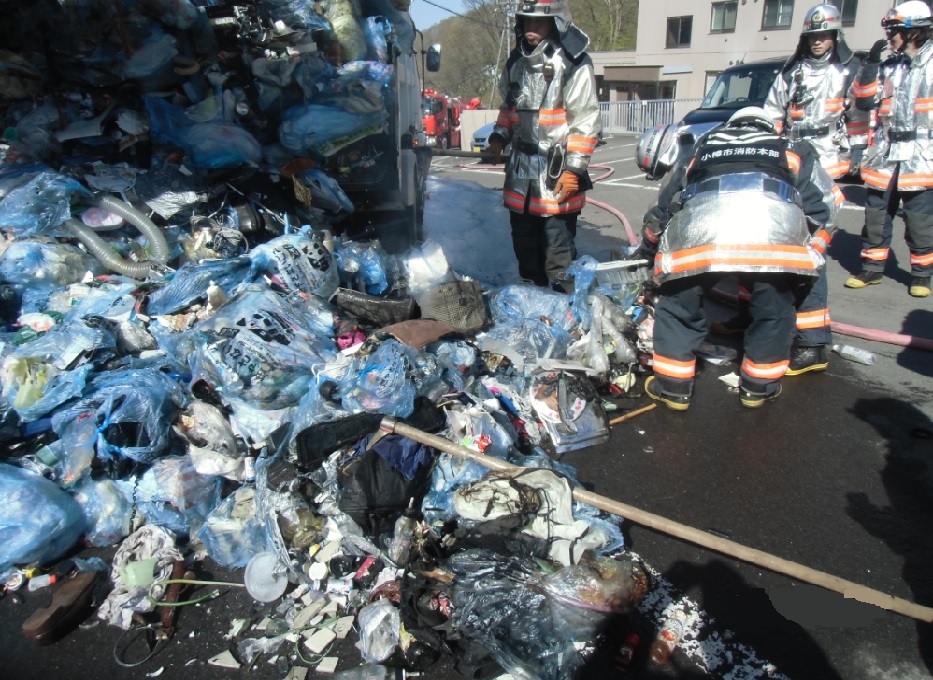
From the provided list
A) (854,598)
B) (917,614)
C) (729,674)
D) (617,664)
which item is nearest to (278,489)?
(617,664)

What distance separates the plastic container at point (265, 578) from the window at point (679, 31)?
30626mm

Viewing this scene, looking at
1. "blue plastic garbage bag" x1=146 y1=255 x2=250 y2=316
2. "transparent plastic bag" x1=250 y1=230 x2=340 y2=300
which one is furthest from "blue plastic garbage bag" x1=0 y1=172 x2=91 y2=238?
"transparent plastic bag" x1=250 y1=230 x2=340 y2=300

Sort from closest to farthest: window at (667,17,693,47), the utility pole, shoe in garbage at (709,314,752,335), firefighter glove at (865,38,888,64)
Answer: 1. shoe in garbage at (709,314,752,335)
2. firefighter glove at (865,38,888,64)
3. the utility pole
4. window at (667,17,693,47)

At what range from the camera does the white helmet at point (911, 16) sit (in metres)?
4.34

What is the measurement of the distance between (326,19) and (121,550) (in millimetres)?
3813

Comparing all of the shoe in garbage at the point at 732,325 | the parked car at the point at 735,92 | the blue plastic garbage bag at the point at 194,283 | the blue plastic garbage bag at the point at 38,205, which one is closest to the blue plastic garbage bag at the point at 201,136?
the blue plastic garbage bag at the point at 38,205

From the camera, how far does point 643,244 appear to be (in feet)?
13.4

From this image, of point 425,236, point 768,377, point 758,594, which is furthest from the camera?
point 425,236

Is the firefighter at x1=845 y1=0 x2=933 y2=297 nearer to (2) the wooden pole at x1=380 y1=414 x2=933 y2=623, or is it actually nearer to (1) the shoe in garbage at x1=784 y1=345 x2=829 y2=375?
(1) the shoe in garbage at x1=784 y1=345 x2=829 y2=375

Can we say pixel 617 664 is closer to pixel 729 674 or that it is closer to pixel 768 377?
pixel 729 674

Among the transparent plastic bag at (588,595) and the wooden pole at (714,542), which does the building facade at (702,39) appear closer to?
the wooden pole at (714,542)

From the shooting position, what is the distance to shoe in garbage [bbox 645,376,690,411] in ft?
10.7

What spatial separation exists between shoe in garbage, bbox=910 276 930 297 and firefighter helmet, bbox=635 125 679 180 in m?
2.01

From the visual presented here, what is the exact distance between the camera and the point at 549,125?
412 centimetres
